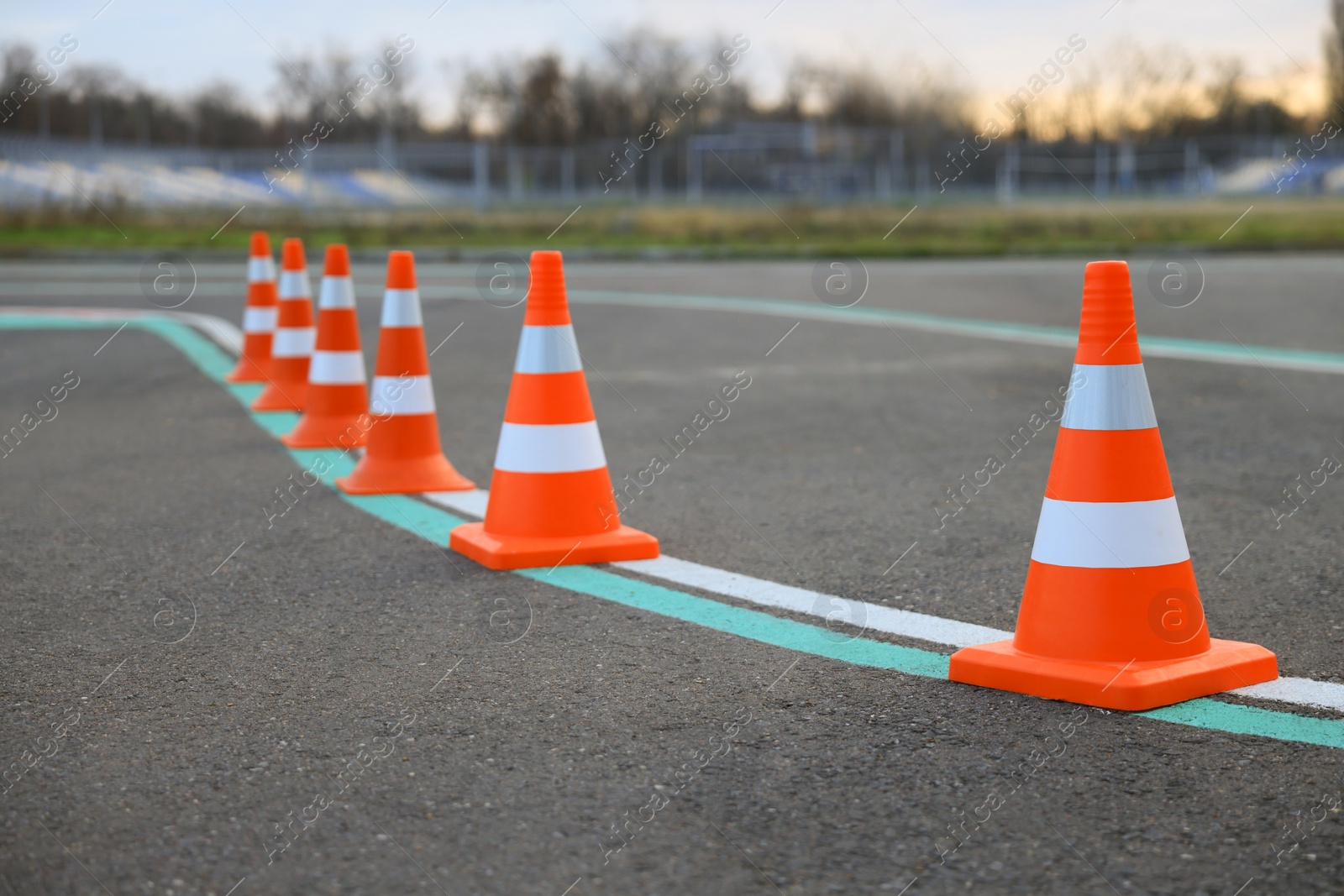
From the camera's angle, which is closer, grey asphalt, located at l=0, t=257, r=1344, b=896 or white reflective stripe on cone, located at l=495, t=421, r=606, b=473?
grey asphalt, located at l=0, t=257, r=1344, b=896

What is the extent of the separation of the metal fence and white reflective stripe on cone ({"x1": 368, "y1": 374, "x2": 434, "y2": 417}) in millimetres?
28719

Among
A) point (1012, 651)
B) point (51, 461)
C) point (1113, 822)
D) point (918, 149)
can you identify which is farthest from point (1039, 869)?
point (918, 149)

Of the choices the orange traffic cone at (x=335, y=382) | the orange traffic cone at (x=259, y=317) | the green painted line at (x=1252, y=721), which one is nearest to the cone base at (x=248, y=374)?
the orange traffic cone at (x=259, y=317)

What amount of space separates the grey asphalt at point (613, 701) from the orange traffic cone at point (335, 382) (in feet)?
0.96

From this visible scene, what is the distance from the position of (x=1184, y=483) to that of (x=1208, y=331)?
605 cm

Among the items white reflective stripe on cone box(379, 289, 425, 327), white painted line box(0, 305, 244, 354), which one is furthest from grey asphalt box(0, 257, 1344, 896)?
white painted line box(0, 305, 244, 354)

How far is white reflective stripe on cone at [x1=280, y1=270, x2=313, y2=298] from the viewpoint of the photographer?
24.9 ft

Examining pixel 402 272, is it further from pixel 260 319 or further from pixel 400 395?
pixel 260 319

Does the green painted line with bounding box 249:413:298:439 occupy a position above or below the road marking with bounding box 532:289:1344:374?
below

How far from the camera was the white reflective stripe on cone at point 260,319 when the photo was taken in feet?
29.6

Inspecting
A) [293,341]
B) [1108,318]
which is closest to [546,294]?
[1108,318]

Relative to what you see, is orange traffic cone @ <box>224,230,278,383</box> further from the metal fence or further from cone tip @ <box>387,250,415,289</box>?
the metal fence

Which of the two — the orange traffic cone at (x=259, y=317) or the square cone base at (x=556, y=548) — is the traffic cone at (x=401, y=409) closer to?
the square cone base at (x=556, y=548)

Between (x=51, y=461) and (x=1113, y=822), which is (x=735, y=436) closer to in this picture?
(x=51, y=461)
